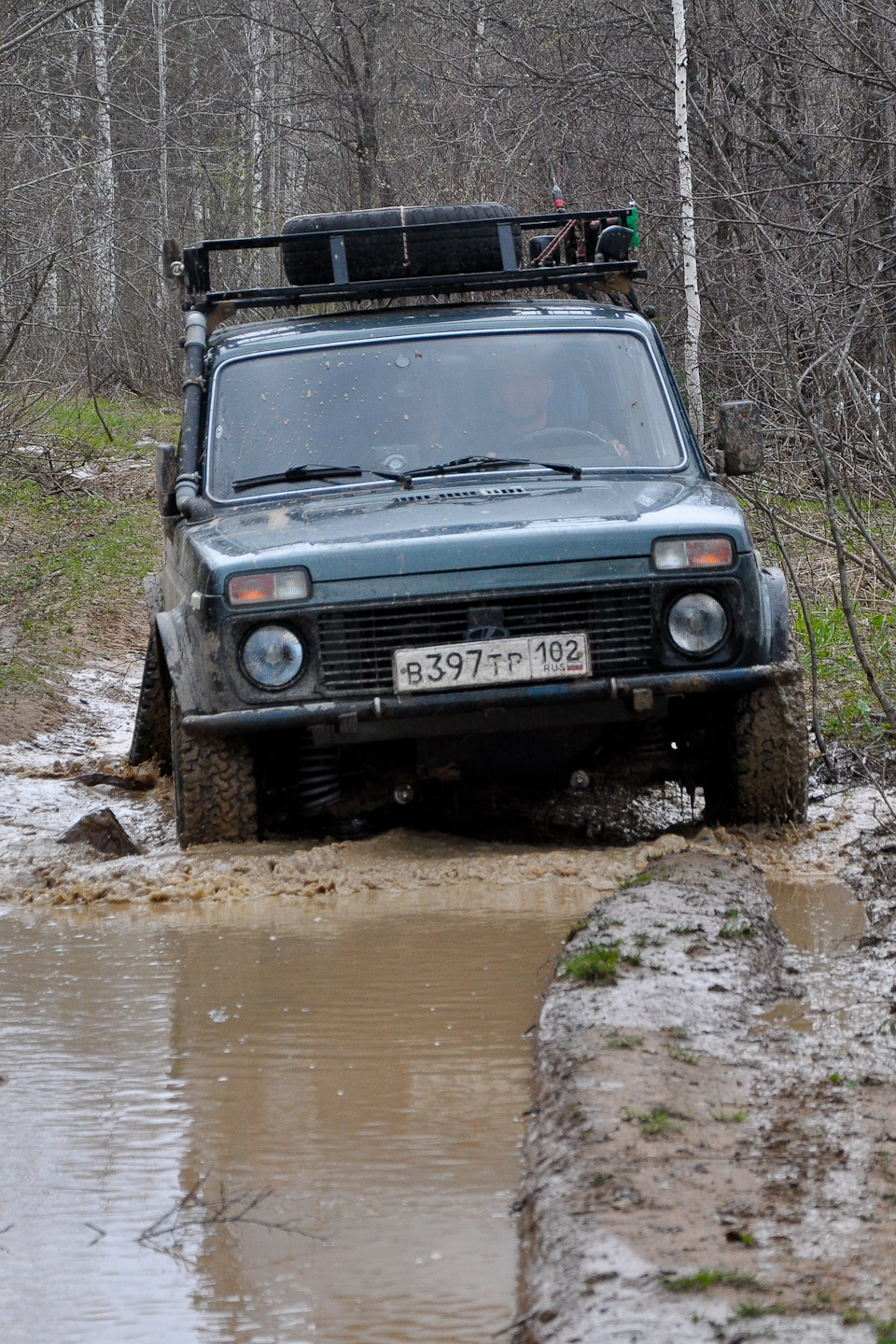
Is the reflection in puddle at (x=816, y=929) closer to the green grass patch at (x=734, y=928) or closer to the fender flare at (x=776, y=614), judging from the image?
the green grass patch at (x=734, y=928)

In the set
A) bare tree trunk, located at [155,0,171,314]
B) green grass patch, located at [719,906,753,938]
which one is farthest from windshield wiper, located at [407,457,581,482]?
bare tree trunk, located at [155,0,171,314]

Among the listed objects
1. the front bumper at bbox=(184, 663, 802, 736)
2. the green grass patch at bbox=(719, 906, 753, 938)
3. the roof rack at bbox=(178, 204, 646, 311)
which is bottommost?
the green grass patch at bbox=(719, 906, 753, 938)

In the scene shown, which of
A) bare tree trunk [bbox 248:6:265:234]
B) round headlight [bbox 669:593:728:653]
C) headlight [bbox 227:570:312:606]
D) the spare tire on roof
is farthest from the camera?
bare tree trunk [bbox 248:6:265:234]

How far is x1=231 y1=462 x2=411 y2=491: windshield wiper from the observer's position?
5156 millimetres

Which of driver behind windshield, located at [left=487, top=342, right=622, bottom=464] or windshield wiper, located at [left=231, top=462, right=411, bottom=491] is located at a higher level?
driver behind windshield, located at [left=487, top=342, right=622, bottom=464]

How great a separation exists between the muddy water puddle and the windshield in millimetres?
1736

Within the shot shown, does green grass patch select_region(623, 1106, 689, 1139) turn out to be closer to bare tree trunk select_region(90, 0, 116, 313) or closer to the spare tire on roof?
the spare tire on roof

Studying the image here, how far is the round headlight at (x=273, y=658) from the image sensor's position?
4539 millimetres

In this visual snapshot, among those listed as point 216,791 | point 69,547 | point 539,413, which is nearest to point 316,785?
point 216,791

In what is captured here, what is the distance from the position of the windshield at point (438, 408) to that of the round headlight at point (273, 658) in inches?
33.2

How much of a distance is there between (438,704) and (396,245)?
238cm

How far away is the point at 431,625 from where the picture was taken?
4.51m

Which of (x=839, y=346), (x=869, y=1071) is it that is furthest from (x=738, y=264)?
(x=869, y=1071)

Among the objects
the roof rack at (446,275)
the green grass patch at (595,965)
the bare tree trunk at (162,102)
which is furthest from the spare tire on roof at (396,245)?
the bare tree trunk at (162,102)
